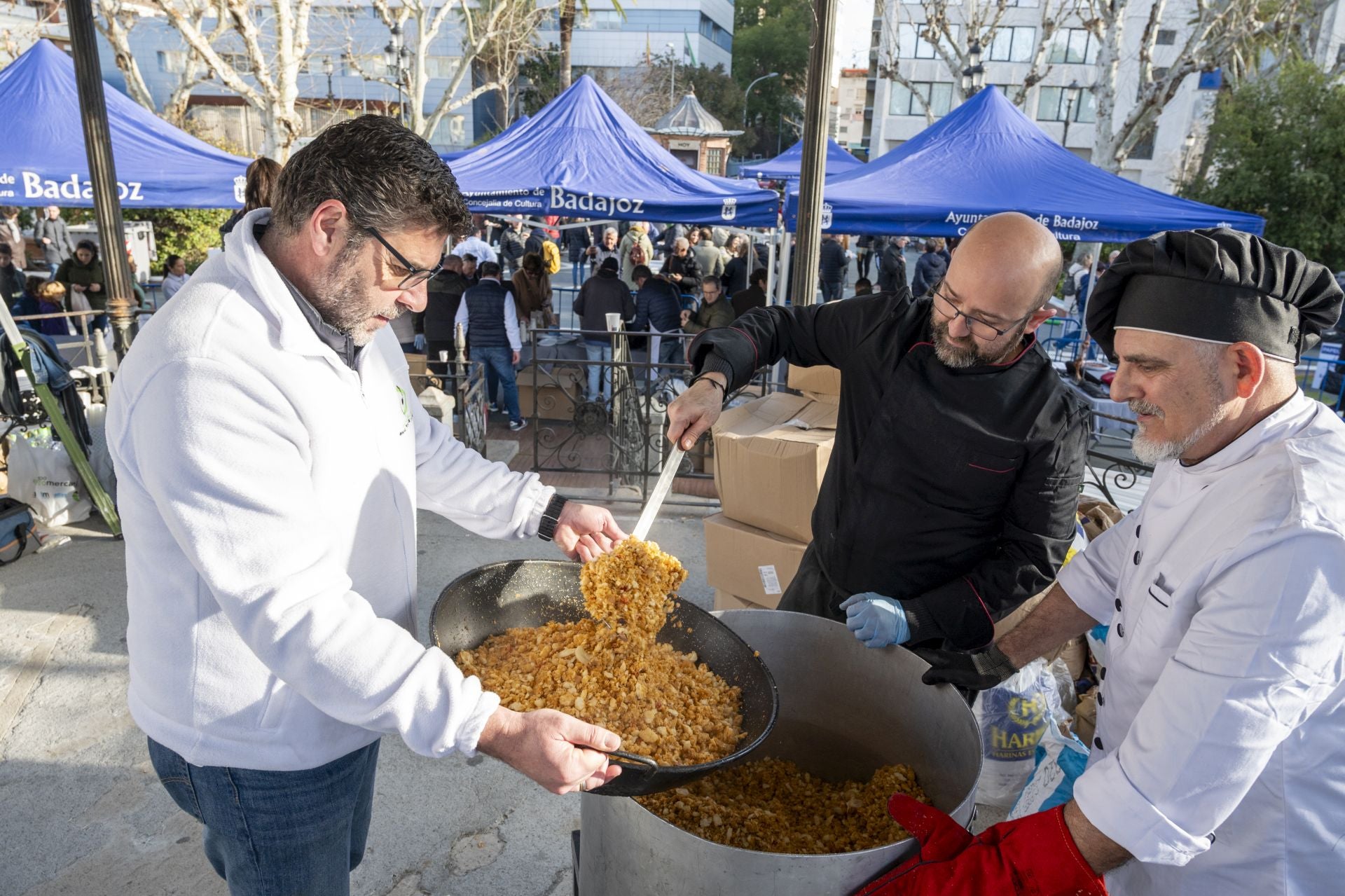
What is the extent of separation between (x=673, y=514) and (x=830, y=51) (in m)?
3.36

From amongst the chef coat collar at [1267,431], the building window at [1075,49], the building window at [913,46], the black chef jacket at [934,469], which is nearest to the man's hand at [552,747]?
the black chef jacket at [934,469]

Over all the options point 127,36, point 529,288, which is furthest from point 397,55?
point 529,288

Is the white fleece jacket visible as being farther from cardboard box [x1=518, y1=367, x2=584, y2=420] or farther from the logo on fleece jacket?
cardboard box [x1=518, y1=367, x2=584, y2=420]

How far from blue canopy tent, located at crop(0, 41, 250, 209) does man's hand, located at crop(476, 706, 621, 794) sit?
24.6ft

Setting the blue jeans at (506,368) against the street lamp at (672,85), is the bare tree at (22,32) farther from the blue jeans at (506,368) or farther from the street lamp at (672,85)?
the street lamp at (672,85)

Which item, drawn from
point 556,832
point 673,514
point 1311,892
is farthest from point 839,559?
point 673,514

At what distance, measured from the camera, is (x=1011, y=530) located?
2.44 meters

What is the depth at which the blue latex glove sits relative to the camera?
2193mm

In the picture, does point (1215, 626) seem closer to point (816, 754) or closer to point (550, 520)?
point (816, 754)

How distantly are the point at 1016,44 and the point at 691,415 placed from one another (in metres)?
53.1

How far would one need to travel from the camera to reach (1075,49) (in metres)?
45.0

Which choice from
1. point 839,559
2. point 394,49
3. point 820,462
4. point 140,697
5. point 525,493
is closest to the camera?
point 140,697

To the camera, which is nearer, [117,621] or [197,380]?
[197,380]

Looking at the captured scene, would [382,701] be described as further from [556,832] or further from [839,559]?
[556,832]
